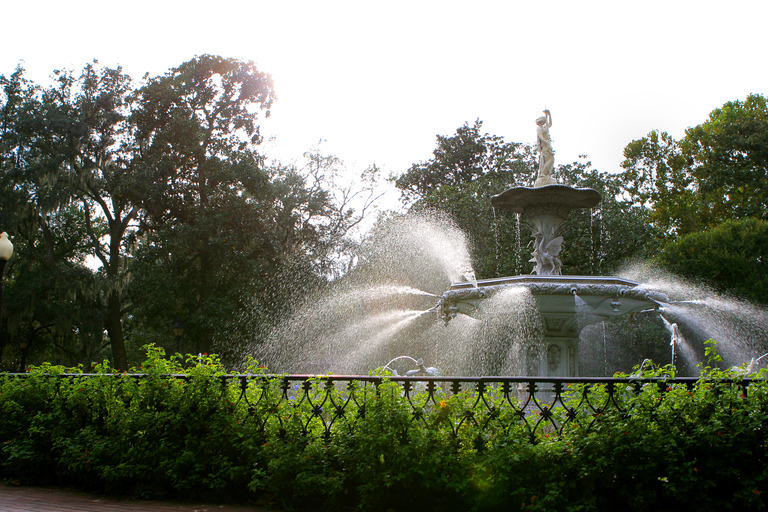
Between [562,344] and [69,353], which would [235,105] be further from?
[562,344]

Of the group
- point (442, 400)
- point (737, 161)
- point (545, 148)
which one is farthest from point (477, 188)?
point (442, 400)

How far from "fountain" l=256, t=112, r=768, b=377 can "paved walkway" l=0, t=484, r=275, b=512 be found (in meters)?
5.05

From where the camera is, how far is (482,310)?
9805 millimetres

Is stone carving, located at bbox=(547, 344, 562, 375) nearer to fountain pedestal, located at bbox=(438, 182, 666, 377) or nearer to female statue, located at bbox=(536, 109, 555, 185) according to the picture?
fountain pedestal, located at bbox=(438, 182, 666, 377)

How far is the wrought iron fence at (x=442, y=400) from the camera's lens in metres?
4.52

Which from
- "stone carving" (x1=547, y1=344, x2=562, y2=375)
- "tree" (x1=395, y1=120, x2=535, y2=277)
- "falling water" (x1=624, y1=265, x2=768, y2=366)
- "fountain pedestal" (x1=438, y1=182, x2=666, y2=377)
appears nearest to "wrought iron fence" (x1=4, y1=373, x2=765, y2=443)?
"fountain pedestal" (x1=438, y1=182, x2=666, y2=377)

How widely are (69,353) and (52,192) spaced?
8.48m

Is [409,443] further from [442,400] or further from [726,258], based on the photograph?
[726,258]

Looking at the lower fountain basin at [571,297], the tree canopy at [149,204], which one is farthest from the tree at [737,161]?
the lower fountain basin at [571,297]

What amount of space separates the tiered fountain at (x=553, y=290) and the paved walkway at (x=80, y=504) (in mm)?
5043

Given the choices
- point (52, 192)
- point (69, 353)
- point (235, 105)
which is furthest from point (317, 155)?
point (69, 353)

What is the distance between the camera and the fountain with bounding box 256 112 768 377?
8953 millimetres

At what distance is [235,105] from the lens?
25500 millimetres

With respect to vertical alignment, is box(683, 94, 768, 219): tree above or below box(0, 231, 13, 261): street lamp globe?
above
